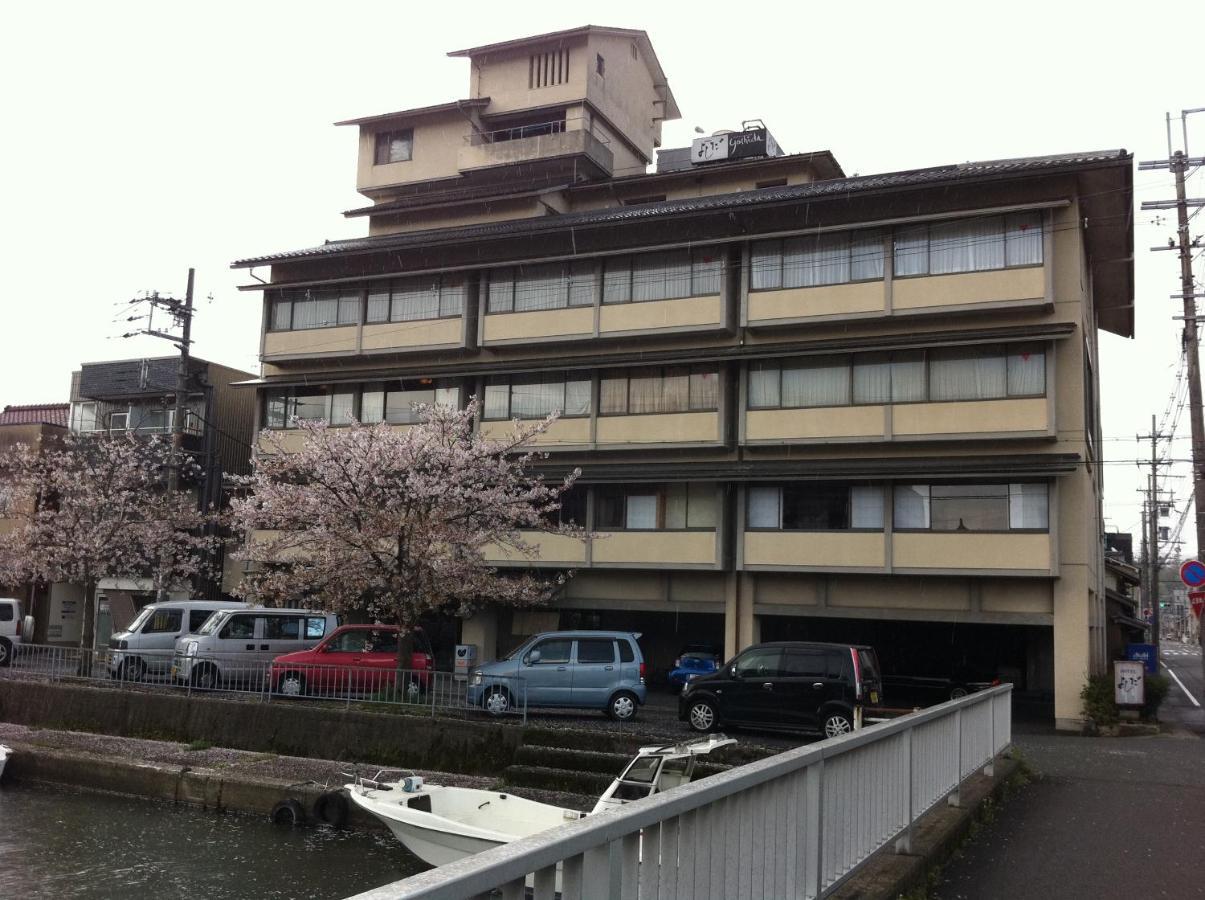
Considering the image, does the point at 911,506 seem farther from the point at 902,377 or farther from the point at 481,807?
the point at 481,807

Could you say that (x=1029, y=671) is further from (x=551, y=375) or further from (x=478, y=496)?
(x=478, y=496)

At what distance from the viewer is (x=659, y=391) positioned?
103 feet

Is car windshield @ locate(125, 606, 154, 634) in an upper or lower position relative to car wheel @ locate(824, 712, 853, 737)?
upper

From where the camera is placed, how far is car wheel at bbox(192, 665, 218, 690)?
22391 mm

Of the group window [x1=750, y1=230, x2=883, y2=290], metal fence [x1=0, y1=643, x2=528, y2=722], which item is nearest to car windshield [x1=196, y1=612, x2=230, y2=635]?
metal fence [x1=0, y1=643, x2=528, y2=722]

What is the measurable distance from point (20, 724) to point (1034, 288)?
25657 mm

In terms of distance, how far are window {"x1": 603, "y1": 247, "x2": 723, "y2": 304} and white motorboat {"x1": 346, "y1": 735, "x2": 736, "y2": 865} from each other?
20.1m

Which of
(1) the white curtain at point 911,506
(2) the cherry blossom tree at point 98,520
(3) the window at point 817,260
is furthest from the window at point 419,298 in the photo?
Answer: (1) the white curtain at point 911,506

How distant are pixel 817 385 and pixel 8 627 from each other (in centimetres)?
2387

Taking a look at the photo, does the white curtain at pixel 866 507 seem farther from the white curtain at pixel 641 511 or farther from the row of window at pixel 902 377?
the white curtain at pixel 641 511

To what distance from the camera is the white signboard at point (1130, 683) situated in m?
23.8

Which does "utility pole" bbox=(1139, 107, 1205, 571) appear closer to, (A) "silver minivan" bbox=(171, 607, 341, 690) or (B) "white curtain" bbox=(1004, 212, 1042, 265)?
(B) "white curtain" bbox=(1004, 212, 1042, 265)

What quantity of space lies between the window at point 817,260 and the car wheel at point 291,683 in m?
16.3

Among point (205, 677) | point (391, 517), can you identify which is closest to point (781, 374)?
point (391, 517)
